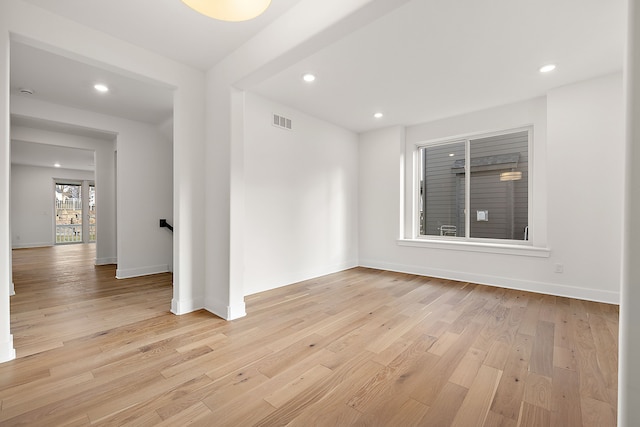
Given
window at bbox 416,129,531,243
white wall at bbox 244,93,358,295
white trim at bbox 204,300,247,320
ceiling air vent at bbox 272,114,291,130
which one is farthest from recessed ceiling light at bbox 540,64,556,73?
white trim at bbox 204,300,247,320

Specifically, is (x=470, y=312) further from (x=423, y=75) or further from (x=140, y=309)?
(x=140, y=309)

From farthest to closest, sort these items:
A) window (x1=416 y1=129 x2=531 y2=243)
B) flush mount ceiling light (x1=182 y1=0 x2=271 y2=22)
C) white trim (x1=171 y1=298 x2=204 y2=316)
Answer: window (x1=416 y1=129 x2=531 y2=243) < white trim (x1=171 y1=298 x2=204 y2=316) < flush mount ceiling light (x1=182 y1=0 x2=271 y2=22)

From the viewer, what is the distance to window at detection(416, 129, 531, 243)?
438 centimetres

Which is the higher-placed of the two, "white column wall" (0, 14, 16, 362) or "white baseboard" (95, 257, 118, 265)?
"white column wall" (0, 14, 16, 362)

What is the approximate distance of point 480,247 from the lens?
432cm

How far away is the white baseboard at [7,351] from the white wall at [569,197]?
16.5 feet

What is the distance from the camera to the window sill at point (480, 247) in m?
3.85

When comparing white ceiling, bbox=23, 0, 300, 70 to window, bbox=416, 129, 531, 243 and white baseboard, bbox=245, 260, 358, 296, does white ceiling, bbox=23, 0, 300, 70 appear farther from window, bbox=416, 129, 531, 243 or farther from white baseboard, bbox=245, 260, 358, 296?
window, bbox=416, 129, 531, 243

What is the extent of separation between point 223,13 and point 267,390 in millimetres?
2153

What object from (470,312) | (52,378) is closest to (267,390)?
(52,378)

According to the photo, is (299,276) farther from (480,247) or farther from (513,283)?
(513,283)

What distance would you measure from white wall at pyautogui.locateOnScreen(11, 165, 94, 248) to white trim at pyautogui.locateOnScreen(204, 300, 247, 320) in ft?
32.0

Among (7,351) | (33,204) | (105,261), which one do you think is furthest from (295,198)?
(33,204)

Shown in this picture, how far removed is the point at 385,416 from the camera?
152 cm
